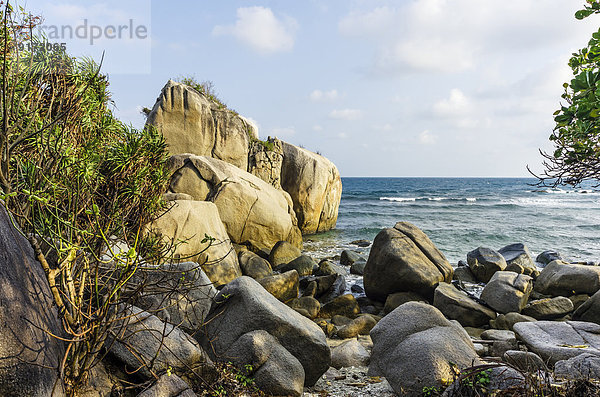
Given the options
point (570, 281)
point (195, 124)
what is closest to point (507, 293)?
point (570, 281)

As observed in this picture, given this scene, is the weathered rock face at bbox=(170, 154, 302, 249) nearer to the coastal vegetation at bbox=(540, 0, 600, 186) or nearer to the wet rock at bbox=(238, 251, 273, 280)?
the wet rock at bbox=(238, 251, 273, 280)

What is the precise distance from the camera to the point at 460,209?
35500 mm

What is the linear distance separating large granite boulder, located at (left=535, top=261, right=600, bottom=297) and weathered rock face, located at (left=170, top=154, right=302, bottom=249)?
8841mm

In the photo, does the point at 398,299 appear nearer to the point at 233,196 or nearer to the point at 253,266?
the point at 253,266

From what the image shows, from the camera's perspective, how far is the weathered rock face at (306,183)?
20.6 meters

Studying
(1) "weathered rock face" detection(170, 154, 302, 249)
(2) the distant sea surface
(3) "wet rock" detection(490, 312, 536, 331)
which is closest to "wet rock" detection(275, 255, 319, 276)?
(1) "weathered rock face" detection(170, 154, 302, 249)

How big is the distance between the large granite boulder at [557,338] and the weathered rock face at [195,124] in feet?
46.3

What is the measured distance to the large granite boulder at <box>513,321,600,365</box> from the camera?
5481 millimetres

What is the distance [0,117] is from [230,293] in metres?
3.22

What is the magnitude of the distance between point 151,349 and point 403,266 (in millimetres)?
7134

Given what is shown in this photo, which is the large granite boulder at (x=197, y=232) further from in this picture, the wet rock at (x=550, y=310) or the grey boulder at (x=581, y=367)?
the wet rock at (x=550, y=310)

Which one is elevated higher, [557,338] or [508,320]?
[557,338]

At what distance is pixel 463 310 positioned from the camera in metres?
8.69

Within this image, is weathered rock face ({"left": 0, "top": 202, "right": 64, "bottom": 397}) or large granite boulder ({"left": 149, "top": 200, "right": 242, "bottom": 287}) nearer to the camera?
weathered rock face ({"left": 0, "top": 202, "right": 64, "bottom": 397})
